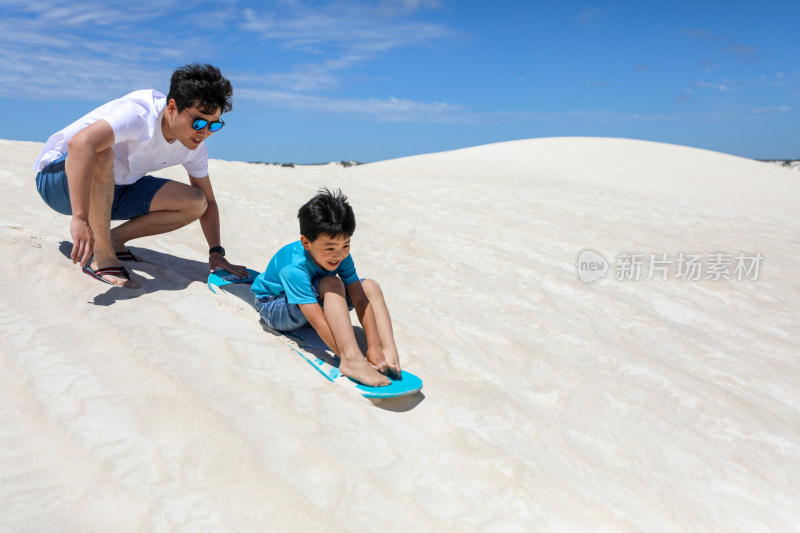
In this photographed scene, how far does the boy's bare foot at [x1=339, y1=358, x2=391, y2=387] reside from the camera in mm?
2274

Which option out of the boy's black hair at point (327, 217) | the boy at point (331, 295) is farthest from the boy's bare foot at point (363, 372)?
the boy's black hair at point (327, 217)

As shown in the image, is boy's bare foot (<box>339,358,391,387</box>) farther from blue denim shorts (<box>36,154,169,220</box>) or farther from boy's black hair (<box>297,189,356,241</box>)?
blue denim shorts (<box>36,154,169,220</box>)

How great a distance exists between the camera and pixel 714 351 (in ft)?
11.4

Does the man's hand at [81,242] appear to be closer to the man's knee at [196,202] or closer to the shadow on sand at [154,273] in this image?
the shadow on sand at [154,273]

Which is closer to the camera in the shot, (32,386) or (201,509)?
(201,509)

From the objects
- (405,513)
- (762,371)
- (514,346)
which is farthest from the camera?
(762,371)

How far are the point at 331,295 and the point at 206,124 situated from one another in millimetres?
1075

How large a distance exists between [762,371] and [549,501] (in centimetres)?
217

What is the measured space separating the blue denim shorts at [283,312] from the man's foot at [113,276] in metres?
0.69

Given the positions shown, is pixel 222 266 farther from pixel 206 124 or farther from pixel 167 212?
pixel 206 124

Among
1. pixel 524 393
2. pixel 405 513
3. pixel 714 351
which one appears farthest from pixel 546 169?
pixel 405 513

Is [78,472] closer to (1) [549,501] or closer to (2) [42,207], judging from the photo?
(1) [549,501]

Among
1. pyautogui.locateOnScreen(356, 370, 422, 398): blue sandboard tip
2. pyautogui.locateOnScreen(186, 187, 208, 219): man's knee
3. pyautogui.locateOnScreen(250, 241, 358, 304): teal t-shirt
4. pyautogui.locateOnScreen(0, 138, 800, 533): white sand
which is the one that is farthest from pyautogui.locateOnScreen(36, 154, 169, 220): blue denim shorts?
pyautogui.locateOnScreen(356, 370, 422, 398): blue sandboard tip

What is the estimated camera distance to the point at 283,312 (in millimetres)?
2539
